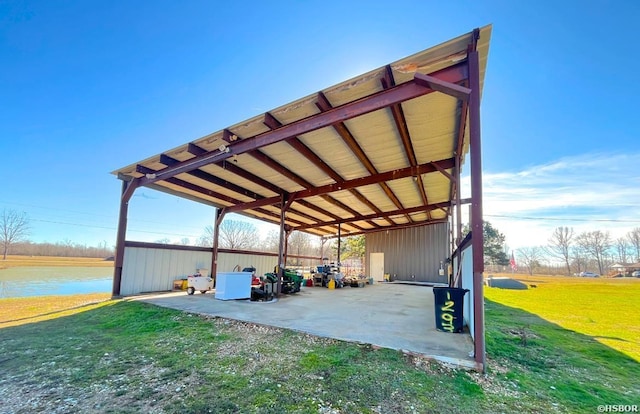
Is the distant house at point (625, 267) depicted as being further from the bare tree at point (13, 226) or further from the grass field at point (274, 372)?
the bare tree at point (13, 226)

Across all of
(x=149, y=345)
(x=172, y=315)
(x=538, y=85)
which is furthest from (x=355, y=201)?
(x=149, y=345)

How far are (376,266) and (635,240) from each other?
1898 inches

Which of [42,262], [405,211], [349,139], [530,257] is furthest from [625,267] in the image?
[42,262]

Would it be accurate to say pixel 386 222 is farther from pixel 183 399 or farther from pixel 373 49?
pixel 183 399

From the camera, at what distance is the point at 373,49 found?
4.80 meters

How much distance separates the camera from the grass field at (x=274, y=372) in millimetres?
2213

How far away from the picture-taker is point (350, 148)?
625cm

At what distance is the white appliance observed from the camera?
735 cm

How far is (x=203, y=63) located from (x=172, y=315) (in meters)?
6.18

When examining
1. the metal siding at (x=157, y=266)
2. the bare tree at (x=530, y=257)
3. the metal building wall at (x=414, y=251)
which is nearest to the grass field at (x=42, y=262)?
the metal siding at (x=157, y=266)

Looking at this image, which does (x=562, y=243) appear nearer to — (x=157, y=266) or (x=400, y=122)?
(x=400, y=122)
